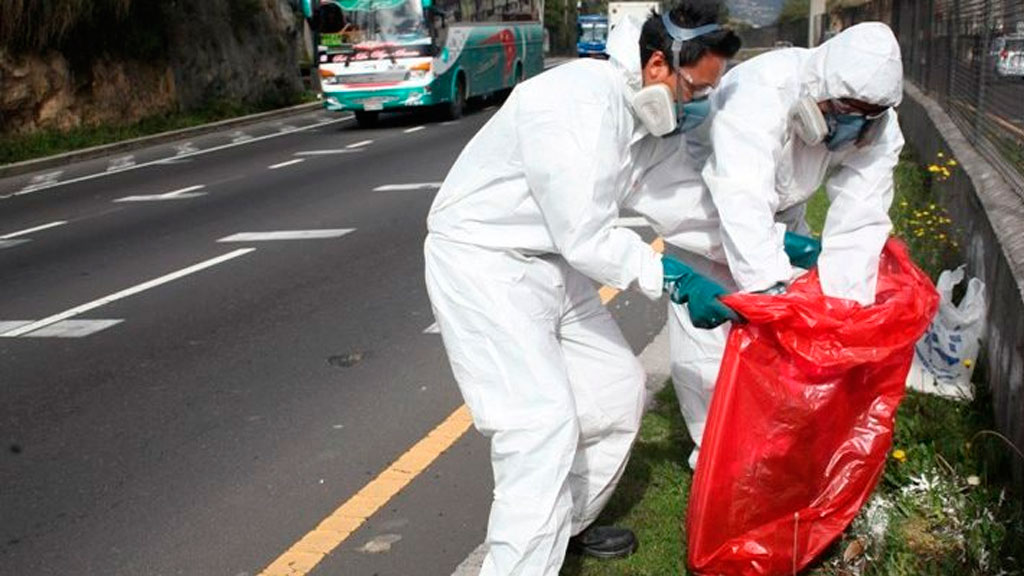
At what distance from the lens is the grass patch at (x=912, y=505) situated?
319cm

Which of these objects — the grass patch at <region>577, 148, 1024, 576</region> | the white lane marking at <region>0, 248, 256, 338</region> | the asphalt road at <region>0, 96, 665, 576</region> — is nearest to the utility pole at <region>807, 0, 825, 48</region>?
the asphalt road at <region>0, 96, 665, 576</region>

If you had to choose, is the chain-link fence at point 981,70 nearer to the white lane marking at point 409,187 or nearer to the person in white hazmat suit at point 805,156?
the person in white hazmat suit at point 805,156

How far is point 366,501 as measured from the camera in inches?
163

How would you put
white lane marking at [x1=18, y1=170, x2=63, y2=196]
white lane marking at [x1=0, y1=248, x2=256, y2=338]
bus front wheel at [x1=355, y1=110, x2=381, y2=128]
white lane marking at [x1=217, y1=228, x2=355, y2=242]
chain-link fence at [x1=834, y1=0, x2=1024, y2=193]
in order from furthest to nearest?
bus front wheel at [x1=355, y1=110, x2=381, y2=128], white lane marking at [x1=18, y1=170, x2=63, y2=196], white lane marking at [x1=217, y1=228, x2=355, y2=242], white lane marking at [x1=0, y1=248, x2=256, y2=338], chain-link fence at [x1=834, y1=0, x2=1024, y2=193]

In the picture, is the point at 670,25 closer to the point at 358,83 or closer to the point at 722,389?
the point at 722,389

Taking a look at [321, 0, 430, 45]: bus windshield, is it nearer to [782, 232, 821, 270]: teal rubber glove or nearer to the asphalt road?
the asphalt road

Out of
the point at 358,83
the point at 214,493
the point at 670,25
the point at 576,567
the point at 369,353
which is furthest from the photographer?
the point at 358,83

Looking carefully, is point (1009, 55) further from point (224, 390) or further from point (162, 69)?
point (162, 69)

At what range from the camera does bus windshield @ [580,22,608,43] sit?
182 feet

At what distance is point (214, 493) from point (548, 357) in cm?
182

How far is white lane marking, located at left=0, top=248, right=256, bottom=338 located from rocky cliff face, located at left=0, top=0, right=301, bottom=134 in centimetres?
1173

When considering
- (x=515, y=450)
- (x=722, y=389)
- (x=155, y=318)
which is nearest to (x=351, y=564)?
(x=515, y=450)

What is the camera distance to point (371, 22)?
762 inches

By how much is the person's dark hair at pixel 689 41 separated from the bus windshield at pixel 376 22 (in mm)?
16620
